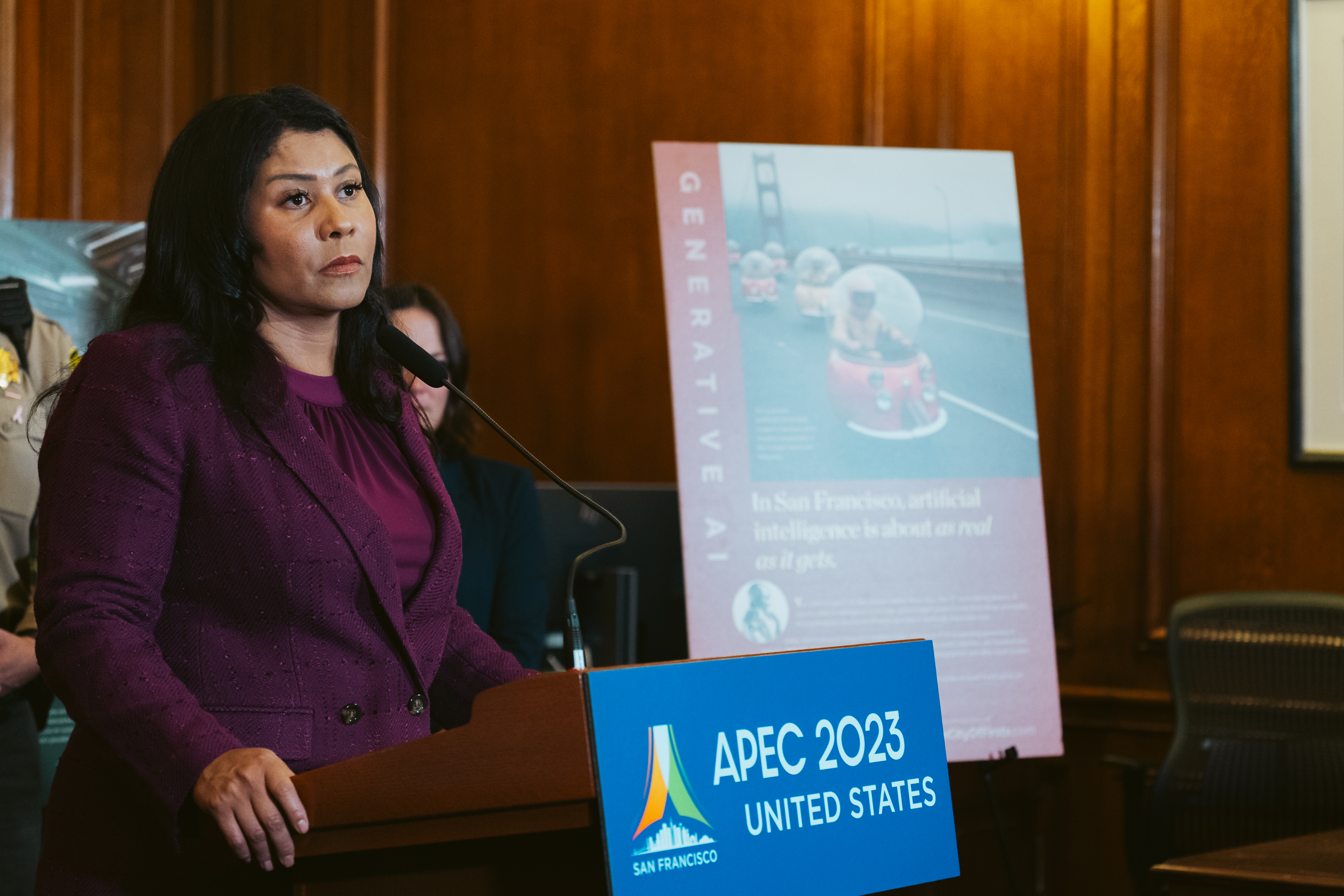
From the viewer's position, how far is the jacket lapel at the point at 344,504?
1.18 m

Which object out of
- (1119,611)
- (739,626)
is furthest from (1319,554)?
(739,626)

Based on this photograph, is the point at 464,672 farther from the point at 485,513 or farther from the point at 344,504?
the point at 485,513

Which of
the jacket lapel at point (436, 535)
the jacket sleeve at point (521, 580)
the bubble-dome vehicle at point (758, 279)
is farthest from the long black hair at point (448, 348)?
the jacket lapel at point (436, 535)

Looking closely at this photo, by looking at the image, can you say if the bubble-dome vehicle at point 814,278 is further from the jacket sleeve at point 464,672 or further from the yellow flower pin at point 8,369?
the yellow flower pin at point 8,369

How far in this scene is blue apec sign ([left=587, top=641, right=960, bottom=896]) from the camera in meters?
0.92

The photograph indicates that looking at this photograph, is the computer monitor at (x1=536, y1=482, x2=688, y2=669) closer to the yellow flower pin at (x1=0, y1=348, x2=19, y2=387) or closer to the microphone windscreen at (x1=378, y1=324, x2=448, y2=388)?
the yellow flower pin at (x1=0, y1=348, x2=19, y2=387)

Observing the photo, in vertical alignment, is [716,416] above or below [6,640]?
above

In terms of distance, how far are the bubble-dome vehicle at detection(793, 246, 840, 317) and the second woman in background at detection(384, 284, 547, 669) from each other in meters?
0.73

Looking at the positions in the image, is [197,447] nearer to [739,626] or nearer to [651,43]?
[739,626]

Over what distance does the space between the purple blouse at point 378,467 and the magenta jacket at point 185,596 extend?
0.23 ft

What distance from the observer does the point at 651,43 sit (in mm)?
3592

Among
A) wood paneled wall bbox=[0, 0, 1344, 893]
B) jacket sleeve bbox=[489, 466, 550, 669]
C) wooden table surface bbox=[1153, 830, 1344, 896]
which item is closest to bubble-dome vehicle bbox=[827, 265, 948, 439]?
jacket sleeve bbox=[489, 466, 550, 669]

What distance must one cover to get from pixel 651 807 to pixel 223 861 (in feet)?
1.37

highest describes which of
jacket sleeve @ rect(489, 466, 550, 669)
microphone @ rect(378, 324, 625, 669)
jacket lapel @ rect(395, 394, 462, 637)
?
microphone @ rect(378, 324, 625, 669)
